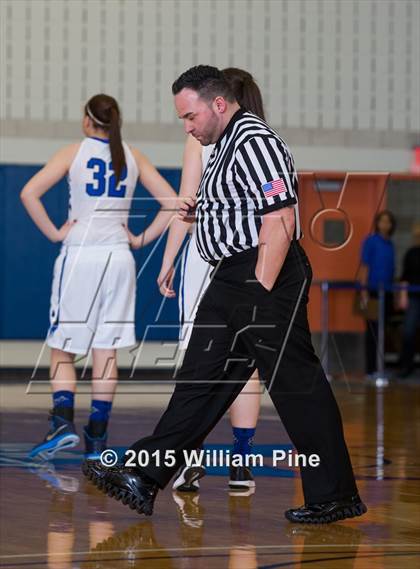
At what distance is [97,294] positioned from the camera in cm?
785

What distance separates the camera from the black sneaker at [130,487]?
5.47 metres

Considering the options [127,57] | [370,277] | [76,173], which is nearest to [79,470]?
[76,173]

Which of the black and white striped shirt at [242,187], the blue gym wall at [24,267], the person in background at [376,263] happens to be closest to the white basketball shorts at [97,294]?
the black and white striped shirt at [242,187]

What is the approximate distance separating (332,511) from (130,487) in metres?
0.78

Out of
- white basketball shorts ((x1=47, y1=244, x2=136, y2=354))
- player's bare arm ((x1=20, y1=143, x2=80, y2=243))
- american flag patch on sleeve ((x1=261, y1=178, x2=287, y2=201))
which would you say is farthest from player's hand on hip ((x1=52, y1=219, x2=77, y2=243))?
american flag patch on sleeve ((x1=261, y1=178, x2=287, y2=201))

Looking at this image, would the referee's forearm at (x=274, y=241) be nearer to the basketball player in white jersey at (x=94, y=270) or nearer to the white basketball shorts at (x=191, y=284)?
the white basketball shorts at (x=191, y=284)

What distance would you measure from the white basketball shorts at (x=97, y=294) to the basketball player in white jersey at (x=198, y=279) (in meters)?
1.08

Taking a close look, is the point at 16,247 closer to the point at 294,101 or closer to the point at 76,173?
the point at 294,101

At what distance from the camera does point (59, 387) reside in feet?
25.5

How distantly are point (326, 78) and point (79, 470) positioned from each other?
1135 centimetres

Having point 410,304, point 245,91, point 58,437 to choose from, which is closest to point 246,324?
point 245,91

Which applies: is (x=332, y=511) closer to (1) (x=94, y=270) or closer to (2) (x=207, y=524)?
(2) (x=207, y=524)

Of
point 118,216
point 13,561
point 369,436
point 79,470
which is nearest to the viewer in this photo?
point 13,561

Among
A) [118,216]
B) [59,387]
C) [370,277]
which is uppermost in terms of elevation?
[118,216]
